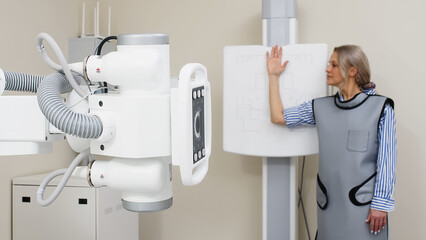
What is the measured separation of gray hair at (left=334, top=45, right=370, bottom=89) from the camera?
239cm

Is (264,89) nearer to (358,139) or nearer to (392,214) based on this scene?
(358,139)

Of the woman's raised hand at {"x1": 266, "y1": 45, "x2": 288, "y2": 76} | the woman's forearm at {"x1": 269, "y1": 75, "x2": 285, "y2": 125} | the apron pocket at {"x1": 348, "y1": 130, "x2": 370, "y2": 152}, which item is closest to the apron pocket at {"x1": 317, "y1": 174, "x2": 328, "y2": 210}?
the apron pocket at {"x1": 348, "y1": 130, "x2": 370, "y2": 152}


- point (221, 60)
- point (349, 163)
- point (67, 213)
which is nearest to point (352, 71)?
point (349, 163)

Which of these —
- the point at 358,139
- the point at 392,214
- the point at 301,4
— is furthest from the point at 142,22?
the point at 392,214

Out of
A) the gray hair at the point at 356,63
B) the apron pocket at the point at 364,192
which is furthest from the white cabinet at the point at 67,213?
the gray hair at the point at 356,63

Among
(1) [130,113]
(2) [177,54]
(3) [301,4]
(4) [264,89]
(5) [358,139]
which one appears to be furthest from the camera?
(2) [177,54]

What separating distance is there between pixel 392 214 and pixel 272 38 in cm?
115

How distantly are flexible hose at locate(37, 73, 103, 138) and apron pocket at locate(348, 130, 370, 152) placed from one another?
66.7 inches

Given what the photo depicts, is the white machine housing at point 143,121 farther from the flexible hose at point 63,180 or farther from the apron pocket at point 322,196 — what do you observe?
the apron pocket at point 322,196

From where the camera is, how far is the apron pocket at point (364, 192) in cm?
231

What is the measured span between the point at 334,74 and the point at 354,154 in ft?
1.34

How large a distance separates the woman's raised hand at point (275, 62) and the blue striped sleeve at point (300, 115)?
198 millimetres

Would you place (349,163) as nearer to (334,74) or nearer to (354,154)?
(354,154)

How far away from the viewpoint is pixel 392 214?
2807 mm
